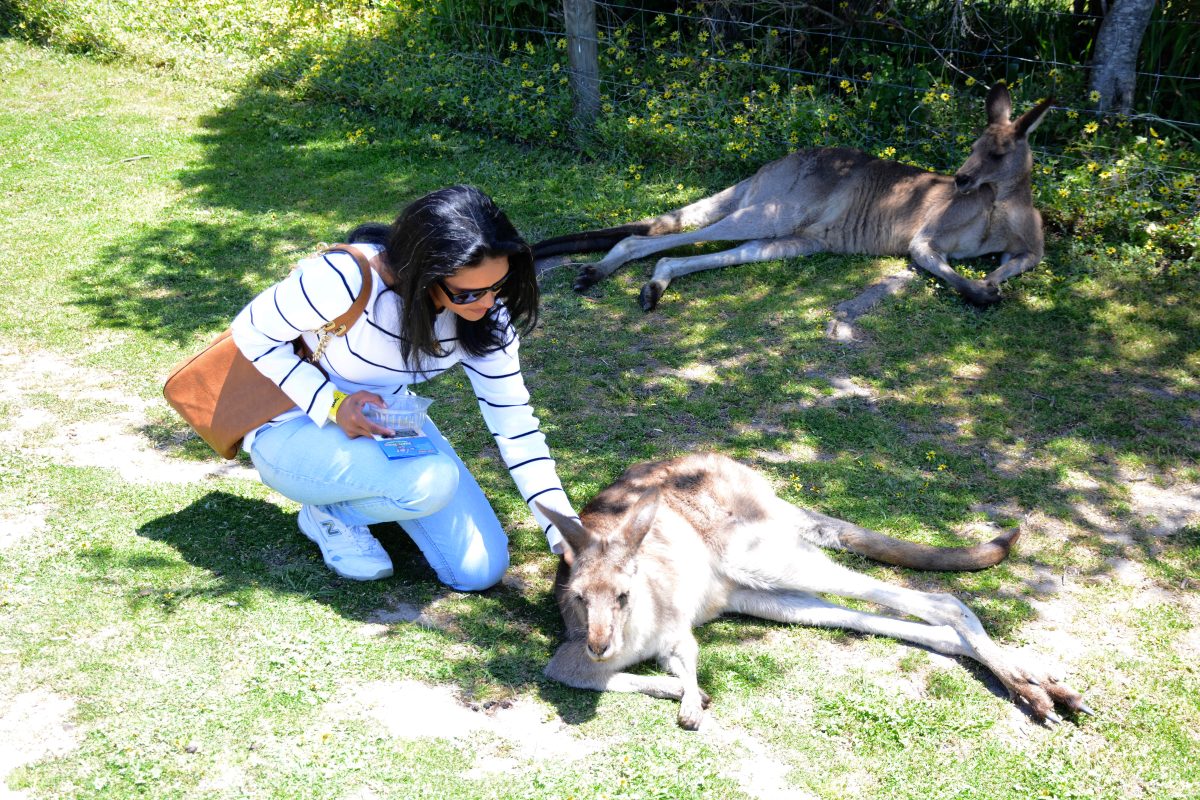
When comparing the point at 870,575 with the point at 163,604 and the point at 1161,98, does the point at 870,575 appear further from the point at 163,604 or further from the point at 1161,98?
the point at 1161,98

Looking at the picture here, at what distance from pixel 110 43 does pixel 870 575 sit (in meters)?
8.78

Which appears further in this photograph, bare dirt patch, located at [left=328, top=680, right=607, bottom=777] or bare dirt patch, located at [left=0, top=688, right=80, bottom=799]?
bare dirt patch, located at [left=328, top=680, right=607, bottom=777]

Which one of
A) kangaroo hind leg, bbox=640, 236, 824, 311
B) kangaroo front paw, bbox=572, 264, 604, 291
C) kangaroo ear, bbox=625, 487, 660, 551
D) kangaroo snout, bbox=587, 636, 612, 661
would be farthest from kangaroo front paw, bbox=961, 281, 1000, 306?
kangaroo snout, bbox=587, 636, 612, 661

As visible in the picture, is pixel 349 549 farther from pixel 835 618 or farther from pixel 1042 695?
pixel 1042 695

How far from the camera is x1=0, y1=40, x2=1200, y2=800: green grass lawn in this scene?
2977 mm

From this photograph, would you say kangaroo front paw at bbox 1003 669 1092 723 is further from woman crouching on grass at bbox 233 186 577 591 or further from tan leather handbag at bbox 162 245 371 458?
tan leather handbag at bbox 162 245 371 458

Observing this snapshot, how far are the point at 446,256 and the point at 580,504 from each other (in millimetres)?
1563

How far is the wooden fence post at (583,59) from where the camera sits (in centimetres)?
751

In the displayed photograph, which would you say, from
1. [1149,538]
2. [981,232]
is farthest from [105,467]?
[981,232]

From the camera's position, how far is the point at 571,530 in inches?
133

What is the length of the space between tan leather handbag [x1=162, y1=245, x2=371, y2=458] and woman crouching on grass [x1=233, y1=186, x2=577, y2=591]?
0.06m

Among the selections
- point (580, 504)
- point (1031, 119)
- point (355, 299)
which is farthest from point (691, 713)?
point (1031, 119)

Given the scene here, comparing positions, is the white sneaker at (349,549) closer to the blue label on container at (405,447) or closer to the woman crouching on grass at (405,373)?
the woman crouching on grass at (405,373)

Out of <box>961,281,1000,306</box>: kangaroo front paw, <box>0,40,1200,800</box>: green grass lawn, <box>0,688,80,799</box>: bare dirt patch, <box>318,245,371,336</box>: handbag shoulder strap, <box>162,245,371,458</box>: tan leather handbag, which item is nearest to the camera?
<box>0,688,80,799</box>: bare dirt patch
